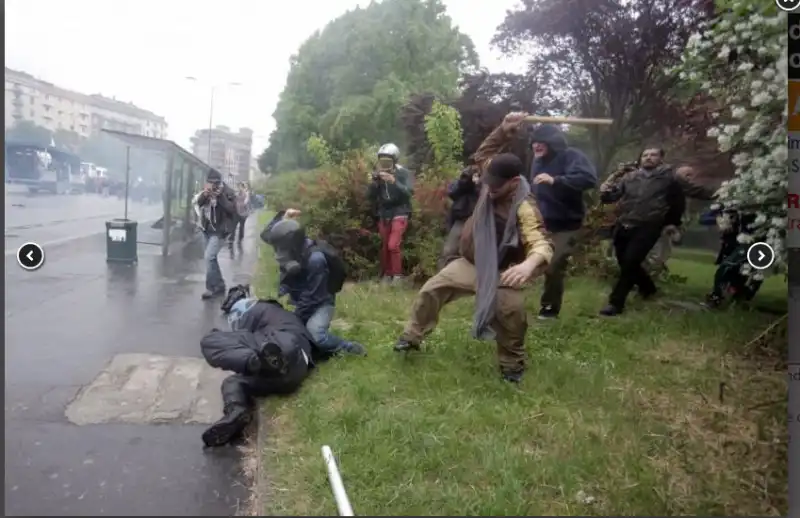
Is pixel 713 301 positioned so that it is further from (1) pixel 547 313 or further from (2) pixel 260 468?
(2) pixel 260 468

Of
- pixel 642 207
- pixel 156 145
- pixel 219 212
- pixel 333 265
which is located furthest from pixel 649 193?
pixel 156 145

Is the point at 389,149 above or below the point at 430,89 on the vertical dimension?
below

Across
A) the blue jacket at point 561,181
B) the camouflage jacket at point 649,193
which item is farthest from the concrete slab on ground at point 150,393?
the camouflage jacket at point 649,193

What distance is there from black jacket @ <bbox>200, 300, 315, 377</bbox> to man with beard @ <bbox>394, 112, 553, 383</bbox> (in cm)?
45

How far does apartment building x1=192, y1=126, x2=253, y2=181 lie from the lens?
8.38 feet

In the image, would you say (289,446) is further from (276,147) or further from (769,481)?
(769,481)

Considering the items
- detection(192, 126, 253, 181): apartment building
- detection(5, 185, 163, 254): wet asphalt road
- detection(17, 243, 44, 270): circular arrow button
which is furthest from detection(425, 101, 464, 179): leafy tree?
detection(17, 243, 44, 270): circular arrow button

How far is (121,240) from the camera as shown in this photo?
2480 millimetres

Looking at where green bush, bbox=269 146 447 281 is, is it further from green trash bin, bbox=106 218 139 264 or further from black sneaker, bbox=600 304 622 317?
black sneaker, bbox=600 304 622 317

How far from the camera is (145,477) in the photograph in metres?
2.02

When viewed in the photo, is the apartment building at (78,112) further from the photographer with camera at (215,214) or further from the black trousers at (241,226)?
the black trousers at (241,226)

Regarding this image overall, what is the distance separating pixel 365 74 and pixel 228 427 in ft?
4.69

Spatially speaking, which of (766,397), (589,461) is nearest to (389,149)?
(589,461)

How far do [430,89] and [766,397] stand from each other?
162 cm
